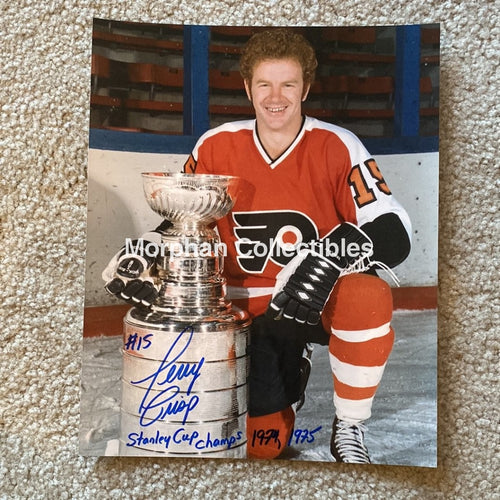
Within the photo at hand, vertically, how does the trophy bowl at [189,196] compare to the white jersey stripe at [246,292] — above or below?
above

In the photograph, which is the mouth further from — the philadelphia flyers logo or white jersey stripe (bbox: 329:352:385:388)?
white jersey stripe (bbox: 329:352:385:388)

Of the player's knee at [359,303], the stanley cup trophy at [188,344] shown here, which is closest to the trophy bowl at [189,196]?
the stanley cup trophy at [188,344]

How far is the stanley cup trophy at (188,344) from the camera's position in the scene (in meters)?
0.41

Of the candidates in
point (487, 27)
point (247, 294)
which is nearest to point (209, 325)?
point (247, 294)

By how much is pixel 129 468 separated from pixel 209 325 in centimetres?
15

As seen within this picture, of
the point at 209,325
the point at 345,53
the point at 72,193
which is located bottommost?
the point at 209,325

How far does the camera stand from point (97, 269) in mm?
439

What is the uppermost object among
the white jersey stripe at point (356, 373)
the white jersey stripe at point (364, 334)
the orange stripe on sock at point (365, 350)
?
the white jersey stripe at point (364, 334)

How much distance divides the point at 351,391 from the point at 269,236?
0.14 m

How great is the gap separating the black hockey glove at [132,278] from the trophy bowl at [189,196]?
A: 36 millimetres

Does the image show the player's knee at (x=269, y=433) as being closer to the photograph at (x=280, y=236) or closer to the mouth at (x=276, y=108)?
the photograph at (x=280, y=236)

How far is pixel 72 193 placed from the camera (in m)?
0.45

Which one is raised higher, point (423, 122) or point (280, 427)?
point (423, 122)

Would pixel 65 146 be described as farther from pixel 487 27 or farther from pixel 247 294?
pixel 487 27
